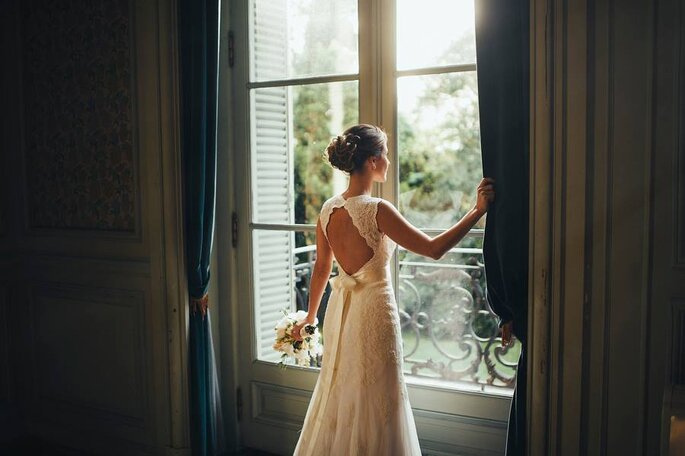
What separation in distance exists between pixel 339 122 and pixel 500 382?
1.34 metres

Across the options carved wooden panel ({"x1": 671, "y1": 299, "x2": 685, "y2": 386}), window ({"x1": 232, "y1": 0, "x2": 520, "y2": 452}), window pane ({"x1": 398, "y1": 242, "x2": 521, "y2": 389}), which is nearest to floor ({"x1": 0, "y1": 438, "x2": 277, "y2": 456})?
window ({"x1": 232, "y1": 0, "x2": 520, "y2": 452})

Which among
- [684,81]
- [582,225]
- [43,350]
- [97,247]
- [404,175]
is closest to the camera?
[684,81]

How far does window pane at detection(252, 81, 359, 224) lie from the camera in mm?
3078

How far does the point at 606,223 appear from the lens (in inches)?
88.5

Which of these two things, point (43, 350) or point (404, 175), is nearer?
point (404, 175)

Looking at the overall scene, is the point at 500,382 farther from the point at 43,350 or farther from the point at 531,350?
the point at 43,350

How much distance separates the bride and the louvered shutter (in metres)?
0.66

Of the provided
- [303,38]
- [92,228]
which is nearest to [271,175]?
[303,38]

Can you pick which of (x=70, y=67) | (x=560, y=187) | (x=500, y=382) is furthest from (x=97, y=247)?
(x=560, y=187)

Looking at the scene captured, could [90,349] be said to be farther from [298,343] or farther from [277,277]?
[298,343]

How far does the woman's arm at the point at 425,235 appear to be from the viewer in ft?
7.95

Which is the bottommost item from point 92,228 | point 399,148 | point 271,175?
point 92,228

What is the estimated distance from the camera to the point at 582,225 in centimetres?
226

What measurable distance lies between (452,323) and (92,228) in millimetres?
1959
